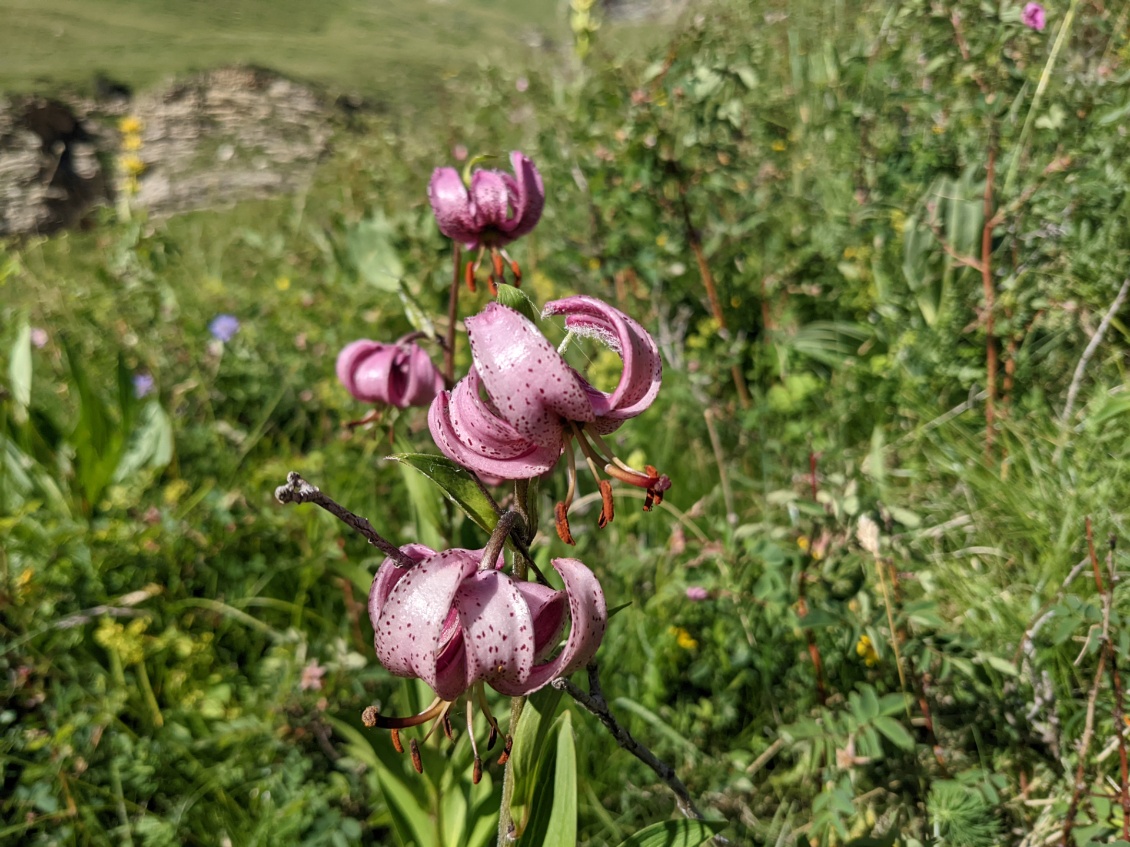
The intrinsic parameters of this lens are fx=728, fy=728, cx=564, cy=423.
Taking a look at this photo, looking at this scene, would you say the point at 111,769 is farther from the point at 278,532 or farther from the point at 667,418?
the point at 667,418

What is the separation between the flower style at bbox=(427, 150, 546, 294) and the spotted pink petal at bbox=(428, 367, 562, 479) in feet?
1.76

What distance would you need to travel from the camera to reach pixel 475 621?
22.8 inches

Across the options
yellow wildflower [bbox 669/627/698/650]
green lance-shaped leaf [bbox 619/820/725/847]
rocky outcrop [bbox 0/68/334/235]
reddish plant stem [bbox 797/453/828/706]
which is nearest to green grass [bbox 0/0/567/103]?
rocky outcrop [bbox 0/68/334/235]

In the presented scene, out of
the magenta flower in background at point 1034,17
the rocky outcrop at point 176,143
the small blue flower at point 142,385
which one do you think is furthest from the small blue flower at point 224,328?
the rocky outcrop at point 176,143

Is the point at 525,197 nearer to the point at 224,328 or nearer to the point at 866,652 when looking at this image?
the point at 866,652

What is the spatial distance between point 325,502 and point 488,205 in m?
0.70

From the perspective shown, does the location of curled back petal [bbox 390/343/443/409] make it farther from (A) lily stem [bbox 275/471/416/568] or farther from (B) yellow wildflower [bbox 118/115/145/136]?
(B) yellow wildflower [bbox 118/115/145/136]

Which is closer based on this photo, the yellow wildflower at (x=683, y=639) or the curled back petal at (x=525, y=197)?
the curled back petal at (x=525, y=197)

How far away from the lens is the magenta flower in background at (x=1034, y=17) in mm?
1563

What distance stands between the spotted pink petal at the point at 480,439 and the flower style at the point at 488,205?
0.54m

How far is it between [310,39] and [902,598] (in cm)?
3622

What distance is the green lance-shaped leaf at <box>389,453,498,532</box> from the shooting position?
0.60 metres

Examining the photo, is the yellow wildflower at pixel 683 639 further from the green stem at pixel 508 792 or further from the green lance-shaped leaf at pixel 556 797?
the green stem at pixel 508 792

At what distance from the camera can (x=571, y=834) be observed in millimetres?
824
